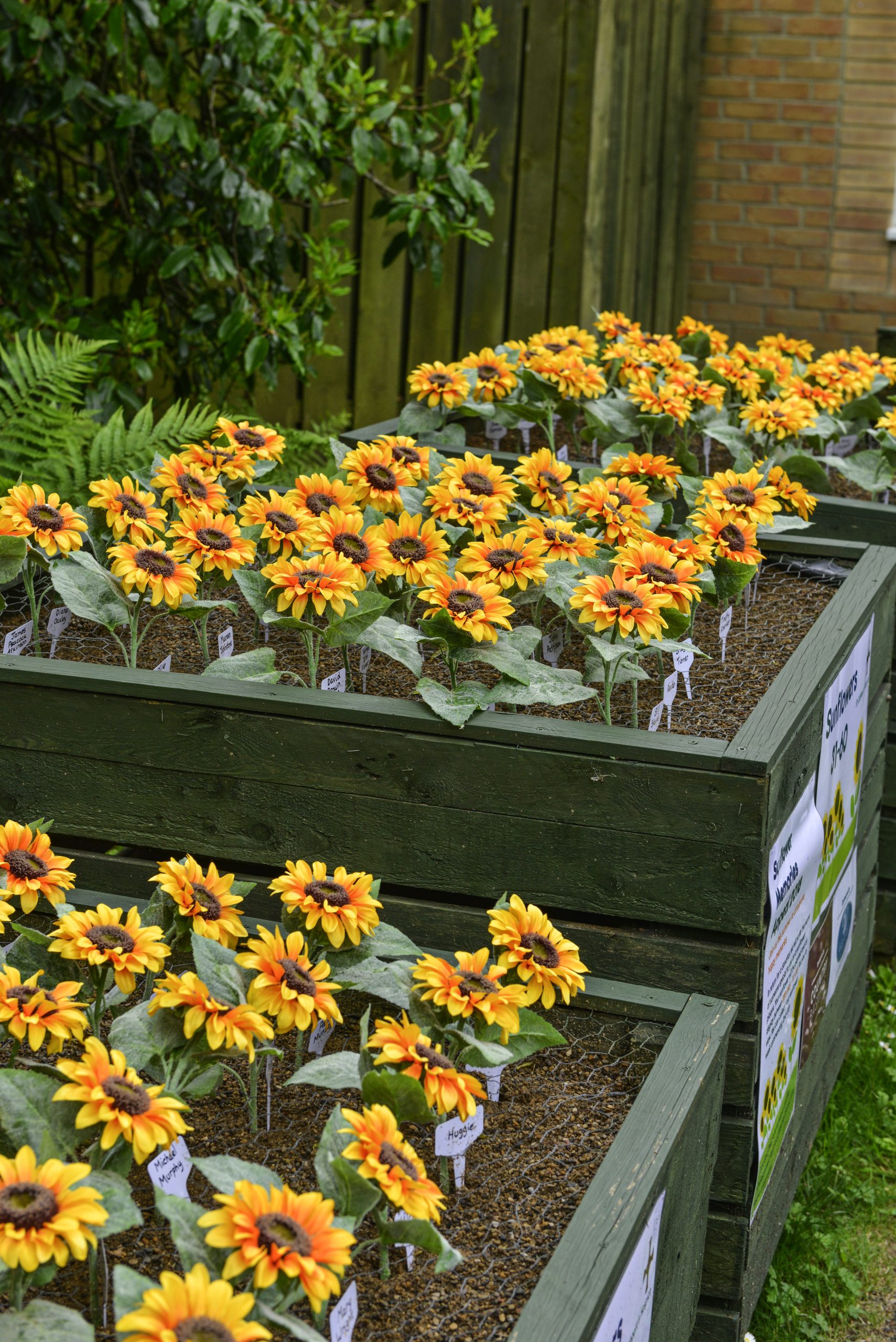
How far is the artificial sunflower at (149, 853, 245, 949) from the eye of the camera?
4.27 ft

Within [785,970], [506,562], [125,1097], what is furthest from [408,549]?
[125,1097]

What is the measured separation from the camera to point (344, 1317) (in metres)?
1.02

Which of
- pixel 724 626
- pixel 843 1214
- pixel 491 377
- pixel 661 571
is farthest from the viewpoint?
pixel 491 377

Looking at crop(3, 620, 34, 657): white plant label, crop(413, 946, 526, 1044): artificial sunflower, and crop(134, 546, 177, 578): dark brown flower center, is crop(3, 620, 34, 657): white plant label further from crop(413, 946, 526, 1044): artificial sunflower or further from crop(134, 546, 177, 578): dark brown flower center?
crop(413, 946, 526, 1044): artificial sunflower

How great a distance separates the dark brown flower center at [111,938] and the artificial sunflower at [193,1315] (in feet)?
1.35

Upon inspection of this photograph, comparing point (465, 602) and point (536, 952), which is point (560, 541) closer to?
point (465, 602)

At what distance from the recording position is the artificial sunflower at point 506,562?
1.73m

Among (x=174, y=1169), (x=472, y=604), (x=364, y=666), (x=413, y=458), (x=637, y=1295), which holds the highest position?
(x=413, y=458)

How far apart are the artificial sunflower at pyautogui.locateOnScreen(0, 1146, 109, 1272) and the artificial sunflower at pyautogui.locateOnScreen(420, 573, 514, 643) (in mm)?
801

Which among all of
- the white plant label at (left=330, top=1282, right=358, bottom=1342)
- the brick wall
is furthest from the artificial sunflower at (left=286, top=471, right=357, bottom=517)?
the brick wall

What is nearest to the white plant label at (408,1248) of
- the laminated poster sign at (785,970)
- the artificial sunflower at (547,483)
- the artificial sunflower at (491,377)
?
the laminated poster sign at (785,970)

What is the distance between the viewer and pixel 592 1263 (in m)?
1.08

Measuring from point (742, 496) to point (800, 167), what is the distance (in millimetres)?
4695

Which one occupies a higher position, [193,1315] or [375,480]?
[375,480]
